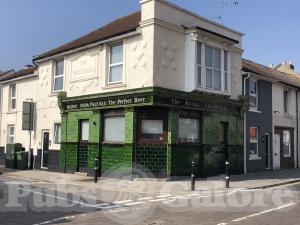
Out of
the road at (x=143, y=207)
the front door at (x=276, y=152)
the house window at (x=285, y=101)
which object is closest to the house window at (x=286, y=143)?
the front door at (x=276, y=152)

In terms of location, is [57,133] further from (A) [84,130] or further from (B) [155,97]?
(B) [155,97]

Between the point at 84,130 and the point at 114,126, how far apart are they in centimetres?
238

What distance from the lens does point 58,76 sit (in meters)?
23.0

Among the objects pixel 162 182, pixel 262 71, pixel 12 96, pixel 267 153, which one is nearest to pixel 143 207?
pixel 162 182

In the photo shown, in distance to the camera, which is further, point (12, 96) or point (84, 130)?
point (12, 96)

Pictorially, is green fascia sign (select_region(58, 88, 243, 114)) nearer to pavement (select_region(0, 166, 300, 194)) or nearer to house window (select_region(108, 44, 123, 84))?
house window (select_region(108, 44, 123, 84))

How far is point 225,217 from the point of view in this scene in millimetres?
10164

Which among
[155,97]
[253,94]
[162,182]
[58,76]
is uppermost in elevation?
[58,76]

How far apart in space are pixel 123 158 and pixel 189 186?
338cm

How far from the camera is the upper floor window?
19297 mm

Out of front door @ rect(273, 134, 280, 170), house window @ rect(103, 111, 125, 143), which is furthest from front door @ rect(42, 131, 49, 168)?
front door @ rect(273, 134, 280, 170)

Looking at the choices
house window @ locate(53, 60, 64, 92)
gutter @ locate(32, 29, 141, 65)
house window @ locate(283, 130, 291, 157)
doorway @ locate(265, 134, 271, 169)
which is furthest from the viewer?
house window @ locate(283, 130, 291, 157)

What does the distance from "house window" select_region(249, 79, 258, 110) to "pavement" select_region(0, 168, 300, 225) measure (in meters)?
5.59

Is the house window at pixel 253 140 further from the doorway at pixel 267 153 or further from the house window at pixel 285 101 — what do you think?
the house window at pixel 285 101
